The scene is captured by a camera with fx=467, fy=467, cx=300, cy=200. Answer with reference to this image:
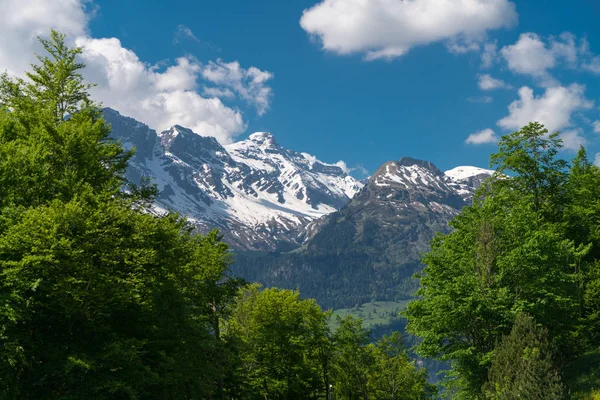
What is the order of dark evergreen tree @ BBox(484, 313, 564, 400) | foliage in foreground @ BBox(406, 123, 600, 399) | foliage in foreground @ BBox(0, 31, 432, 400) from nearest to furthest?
dark evergreen tree @ BBox(484, 313, 564, 400) → foliage in foreground @ BBox(0, 31, 432, 400) → foliage in foreground @ BBox(406, 123, 600, 399)

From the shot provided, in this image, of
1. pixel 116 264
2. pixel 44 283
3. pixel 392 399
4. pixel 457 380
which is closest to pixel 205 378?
pixel 116 264

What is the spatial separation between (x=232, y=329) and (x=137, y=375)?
24087mm

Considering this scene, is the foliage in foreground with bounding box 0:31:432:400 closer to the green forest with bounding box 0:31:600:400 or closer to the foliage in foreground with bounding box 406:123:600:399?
the green forest with bounding box 0:31:600:400

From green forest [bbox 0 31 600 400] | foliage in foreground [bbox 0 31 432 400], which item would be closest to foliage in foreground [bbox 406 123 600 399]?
green forest [bbox 0 31 600 400]

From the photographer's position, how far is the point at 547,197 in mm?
40375

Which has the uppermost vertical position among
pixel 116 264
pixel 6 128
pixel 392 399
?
pixel 6 128

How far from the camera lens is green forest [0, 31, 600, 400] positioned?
802 inches

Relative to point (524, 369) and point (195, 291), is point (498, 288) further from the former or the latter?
point (195, 291)

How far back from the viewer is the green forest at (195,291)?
20359 mm

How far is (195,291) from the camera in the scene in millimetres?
33031

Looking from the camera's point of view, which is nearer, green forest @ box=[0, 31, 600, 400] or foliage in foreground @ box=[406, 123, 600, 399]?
green forest @ box=[0, 31, 600, 400]

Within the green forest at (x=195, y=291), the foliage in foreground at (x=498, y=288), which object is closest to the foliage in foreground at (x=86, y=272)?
the green forest at (x=195, y=291)

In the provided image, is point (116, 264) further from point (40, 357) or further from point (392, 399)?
point (392, 399)

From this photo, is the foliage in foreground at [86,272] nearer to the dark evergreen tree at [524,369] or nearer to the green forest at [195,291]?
the green forest at [195,291]
